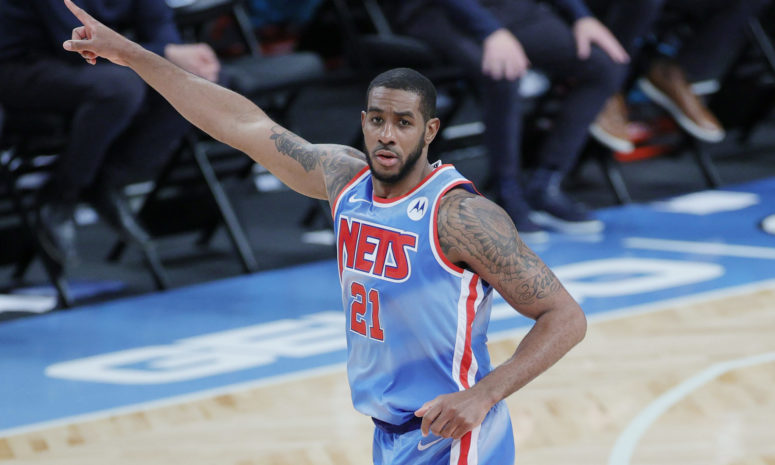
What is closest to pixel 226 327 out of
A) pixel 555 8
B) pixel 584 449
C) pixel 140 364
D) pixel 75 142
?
pixel 140 364

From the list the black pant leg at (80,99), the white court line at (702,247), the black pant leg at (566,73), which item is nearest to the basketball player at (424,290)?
the black pant leg at (80,99)

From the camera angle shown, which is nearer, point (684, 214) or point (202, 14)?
point (202, 14)

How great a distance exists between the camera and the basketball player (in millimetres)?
2240

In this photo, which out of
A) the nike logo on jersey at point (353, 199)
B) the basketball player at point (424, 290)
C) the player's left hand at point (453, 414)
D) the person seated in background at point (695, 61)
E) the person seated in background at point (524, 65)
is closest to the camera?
the player's left hand at point (453, 414)

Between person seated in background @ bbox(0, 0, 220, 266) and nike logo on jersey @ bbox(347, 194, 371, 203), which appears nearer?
nike logo on jersey @ bbox(347, 194, 371, 203)

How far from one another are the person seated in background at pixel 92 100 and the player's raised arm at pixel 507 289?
2.99 m

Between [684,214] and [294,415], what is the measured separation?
3.20 metres

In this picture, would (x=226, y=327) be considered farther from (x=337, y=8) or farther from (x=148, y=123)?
(x=337, y=8)

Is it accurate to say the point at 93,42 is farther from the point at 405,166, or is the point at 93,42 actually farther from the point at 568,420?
the point at 568,420

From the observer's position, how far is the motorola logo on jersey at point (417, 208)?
2.33 m

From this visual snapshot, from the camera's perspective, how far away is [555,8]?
6.29 metres

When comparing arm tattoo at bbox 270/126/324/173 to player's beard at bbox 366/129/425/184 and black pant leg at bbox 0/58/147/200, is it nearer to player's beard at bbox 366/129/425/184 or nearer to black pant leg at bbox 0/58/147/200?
player's beard at bbox 366/129/425/184

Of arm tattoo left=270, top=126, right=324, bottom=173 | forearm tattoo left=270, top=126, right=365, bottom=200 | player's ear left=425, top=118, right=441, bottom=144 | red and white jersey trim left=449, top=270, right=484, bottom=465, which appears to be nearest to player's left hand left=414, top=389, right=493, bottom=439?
red and white jersey trim left=449, top=270, right=484, bottom=465

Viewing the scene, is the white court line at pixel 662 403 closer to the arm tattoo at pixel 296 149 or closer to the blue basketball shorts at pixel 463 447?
the blue basketball shorts at pixel 463 447
